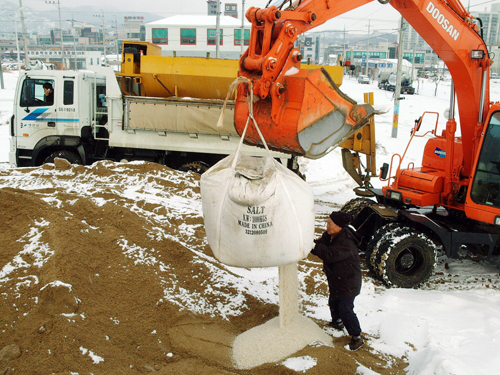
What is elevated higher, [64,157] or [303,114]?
[303,114]

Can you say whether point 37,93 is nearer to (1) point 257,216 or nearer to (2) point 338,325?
(1) point 257,216

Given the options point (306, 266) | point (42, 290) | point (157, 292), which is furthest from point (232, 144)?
point (42, 290)

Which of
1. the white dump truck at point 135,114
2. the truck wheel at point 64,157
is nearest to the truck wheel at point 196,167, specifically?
the white dump truck at point 135,114

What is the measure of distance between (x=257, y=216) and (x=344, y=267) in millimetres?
1233

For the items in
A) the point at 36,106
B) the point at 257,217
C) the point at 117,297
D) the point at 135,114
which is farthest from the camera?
the point at 36,106

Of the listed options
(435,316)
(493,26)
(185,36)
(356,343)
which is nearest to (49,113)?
(356,343)

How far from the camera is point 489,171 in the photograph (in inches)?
217

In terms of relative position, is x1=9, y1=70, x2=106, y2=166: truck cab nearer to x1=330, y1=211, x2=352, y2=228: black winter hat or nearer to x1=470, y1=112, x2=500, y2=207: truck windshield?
x1=330, y1=211, x2=352, y2=228: black winter hat

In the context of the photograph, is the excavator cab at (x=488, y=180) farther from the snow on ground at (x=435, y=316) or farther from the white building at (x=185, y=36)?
the white building at (x=185, y=36)

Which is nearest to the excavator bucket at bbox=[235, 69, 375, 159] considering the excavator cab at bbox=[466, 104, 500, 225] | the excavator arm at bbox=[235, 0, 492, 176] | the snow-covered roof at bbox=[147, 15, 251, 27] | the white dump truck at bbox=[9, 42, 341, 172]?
the excavator arm at bbox=[235, 0, 492, 176]

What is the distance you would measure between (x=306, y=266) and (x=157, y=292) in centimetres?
212

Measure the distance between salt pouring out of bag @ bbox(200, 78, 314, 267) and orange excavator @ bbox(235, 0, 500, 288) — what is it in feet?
2.35

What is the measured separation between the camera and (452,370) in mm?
3625

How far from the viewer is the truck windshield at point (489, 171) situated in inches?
215
